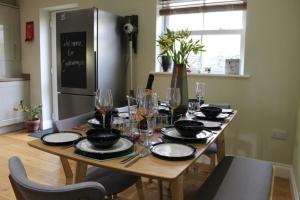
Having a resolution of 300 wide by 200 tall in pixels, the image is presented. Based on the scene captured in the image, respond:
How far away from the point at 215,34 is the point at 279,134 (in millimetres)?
1339

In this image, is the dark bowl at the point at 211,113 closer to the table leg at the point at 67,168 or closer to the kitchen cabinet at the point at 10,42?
the table leg at the point at 67,168

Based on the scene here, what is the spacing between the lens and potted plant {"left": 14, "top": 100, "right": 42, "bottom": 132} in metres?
4.30

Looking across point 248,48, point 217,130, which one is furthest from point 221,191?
point 248,48

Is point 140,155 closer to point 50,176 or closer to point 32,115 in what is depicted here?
point 50,176

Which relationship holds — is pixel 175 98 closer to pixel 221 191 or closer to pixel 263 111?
pixel 221 191

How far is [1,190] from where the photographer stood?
2395mm

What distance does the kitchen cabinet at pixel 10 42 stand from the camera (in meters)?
4.31

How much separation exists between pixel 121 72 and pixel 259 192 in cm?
242

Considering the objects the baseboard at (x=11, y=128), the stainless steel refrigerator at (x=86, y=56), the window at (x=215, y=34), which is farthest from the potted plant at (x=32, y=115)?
the window at (x=215, y=34)

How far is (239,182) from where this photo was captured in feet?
5.16

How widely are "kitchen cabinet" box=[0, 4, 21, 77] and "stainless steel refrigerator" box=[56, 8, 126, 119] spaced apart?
1605 millimetres

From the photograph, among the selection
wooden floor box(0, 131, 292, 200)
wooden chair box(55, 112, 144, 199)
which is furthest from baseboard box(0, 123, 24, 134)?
wooden chair box(55, 112, 144, 199)

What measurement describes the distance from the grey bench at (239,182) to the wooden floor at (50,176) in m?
0.68

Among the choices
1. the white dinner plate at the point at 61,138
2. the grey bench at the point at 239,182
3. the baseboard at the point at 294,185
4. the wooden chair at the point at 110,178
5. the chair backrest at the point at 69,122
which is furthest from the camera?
the baseboard at the point at 294,185
